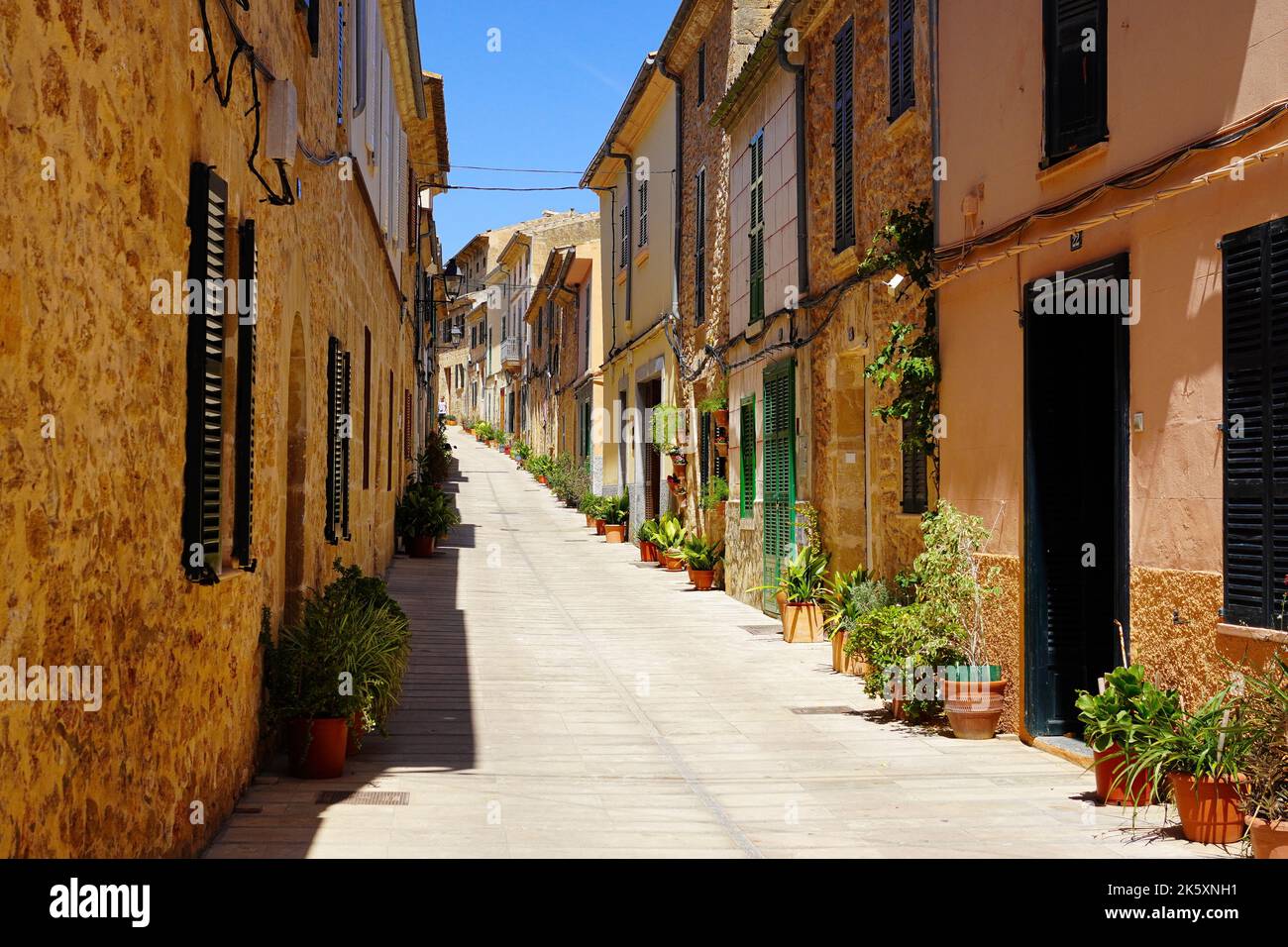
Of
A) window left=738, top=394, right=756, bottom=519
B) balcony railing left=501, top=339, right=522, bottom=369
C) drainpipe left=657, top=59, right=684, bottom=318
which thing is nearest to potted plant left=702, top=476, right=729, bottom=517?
window left=738, top=394, right=756, bottom=519

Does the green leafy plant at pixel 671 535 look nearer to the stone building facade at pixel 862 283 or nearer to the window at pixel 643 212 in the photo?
the window at pixel 643 212

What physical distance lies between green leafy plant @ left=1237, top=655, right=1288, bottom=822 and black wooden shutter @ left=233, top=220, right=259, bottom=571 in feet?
15.4

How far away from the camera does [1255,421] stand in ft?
20.2

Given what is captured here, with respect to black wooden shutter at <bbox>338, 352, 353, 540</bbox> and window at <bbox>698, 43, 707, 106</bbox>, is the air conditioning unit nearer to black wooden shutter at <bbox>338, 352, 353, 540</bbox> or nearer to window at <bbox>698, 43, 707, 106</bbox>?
black wooden shutter at <bbox>338, 352, 353, 540</bbox>

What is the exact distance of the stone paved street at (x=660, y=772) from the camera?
20.2 feet

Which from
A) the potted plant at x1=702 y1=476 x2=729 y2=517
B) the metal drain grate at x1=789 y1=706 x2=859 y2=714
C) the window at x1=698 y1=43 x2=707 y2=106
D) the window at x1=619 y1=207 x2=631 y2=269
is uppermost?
the window at x1=698 y1=43 x2=707 y2=106

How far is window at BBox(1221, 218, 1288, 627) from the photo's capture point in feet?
19.5

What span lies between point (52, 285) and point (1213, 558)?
5.40m

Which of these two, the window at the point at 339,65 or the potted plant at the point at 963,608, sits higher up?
the window at the point at 339,65

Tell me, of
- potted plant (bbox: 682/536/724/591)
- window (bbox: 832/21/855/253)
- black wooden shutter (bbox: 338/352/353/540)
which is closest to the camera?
black wooden shutter (bbox: 338/352/353/540)

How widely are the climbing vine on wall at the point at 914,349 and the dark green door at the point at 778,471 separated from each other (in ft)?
12.1

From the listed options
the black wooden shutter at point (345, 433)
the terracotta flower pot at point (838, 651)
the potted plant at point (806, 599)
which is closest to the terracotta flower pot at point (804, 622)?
the potted plant at point (806, 599)

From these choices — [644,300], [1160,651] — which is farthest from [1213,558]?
[644,300]

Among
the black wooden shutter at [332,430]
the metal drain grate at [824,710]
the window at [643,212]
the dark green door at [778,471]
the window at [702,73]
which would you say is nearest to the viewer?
the metal drain grate at [824,710]
